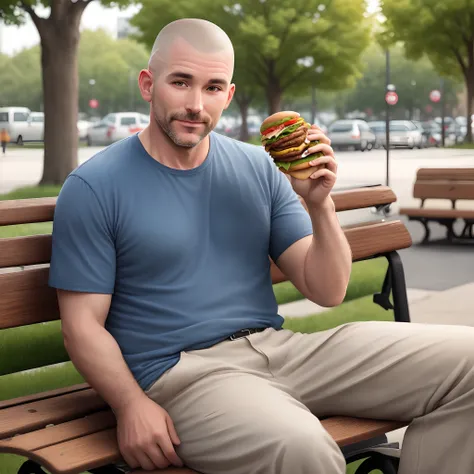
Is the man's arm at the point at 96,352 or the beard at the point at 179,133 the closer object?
the man's arm at the point at 96,352

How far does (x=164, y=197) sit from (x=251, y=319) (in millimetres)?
413

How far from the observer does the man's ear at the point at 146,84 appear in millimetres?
2912

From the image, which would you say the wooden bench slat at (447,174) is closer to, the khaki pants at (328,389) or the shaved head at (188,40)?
the khaki pants at (328,389)

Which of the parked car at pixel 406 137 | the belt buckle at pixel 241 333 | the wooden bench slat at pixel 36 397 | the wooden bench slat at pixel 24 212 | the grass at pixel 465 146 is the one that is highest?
the wooden bench slat at pixel 24 212

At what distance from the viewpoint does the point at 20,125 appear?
5003 centimetres

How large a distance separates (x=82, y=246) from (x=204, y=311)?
372mm

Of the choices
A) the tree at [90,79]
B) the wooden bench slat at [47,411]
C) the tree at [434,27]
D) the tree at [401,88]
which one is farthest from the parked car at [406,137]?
the wooden bench slat at [47,411]

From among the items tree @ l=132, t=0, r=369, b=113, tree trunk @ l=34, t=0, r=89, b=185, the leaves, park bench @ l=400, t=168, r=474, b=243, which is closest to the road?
park bench @ l=400, t=168, r=474, b=243

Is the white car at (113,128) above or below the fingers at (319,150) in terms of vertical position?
below

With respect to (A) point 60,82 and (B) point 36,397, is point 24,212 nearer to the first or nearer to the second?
(B) point 36,397

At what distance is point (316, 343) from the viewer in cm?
298

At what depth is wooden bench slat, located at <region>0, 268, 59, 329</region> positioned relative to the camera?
3.08 meters

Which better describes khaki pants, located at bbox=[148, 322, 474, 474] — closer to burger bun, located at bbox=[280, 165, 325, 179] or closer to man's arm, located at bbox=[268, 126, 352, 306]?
man's arm, located at bbox=[268, 126, 352, 306]

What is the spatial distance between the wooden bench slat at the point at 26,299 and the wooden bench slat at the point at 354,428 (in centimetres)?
87
